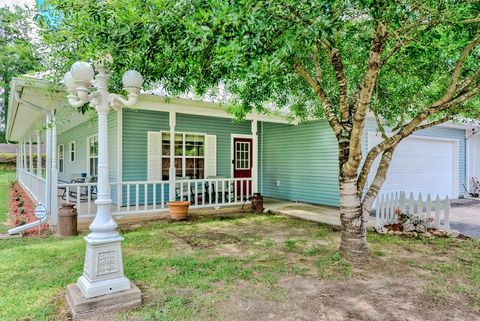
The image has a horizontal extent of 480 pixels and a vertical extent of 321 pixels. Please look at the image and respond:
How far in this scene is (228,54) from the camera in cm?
298

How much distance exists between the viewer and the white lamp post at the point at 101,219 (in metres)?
3.04

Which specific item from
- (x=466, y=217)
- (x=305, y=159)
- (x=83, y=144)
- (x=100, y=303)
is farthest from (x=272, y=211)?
(x=83, y=144)

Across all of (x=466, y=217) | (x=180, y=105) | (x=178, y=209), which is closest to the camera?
(x=178, y=209)

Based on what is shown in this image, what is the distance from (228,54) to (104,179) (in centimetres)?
179

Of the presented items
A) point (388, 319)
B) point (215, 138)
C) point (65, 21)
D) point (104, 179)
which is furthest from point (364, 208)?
point (215, 138)

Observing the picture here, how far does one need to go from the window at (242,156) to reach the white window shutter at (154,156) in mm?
2716

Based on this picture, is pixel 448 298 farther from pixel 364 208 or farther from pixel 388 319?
pixel 364 208

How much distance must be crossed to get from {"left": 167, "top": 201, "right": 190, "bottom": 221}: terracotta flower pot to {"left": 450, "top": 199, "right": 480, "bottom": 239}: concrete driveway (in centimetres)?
589

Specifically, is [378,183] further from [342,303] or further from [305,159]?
[305,159]

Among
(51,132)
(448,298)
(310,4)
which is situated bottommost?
(448,298)

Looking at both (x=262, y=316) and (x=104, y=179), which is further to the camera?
(x=104, y=179)

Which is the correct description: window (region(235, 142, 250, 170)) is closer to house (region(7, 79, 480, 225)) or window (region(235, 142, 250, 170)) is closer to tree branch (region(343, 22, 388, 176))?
house (region(7, 79, 480, 225))

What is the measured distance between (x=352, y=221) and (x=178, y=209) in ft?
13.9

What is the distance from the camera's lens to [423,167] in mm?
10719
